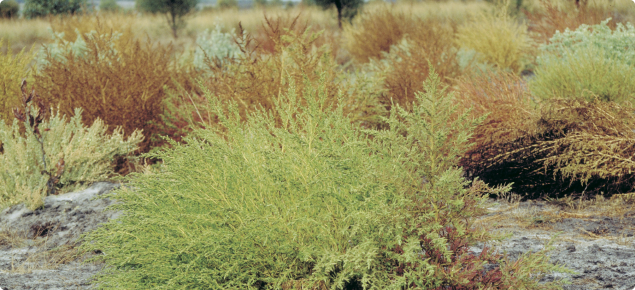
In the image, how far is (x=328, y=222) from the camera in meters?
2.28

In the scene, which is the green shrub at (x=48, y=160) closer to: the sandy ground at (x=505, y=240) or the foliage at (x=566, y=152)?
the sandy ground at (x=505, y=240)

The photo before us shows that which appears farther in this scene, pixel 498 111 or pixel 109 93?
pixel 109 93

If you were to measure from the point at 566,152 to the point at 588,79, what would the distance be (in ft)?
5.69

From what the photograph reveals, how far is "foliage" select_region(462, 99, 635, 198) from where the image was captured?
350 centimetres

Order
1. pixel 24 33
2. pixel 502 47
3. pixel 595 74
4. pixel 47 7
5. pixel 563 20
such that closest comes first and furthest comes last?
pixel 595 74 < pixel 563 20 < pixel 502 47 < pixel 24 33 < pixel 47 7

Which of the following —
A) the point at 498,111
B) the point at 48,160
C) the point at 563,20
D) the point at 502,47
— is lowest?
the point at 48,160

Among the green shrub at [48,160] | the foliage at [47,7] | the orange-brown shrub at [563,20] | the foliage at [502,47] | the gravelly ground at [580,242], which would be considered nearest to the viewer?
the gravelly ground at [580,242]

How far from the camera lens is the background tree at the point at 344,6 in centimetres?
1667

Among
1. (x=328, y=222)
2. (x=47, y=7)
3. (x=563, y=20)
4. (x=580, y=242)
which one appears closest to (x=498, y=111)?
(x=580, y=242)

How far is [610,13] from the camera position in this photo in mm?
9516

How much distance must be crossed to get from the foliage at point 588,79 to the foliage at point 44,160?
391cm

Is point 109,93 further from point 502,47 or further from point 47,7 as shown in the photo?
point 47,7

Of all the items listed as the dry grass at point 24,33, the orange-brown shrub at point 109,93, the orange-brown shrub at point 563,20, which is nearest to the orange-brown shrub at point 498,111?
the orange-brown shrub at point 109,93

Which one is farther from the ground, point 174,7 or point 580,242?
point 174,7
